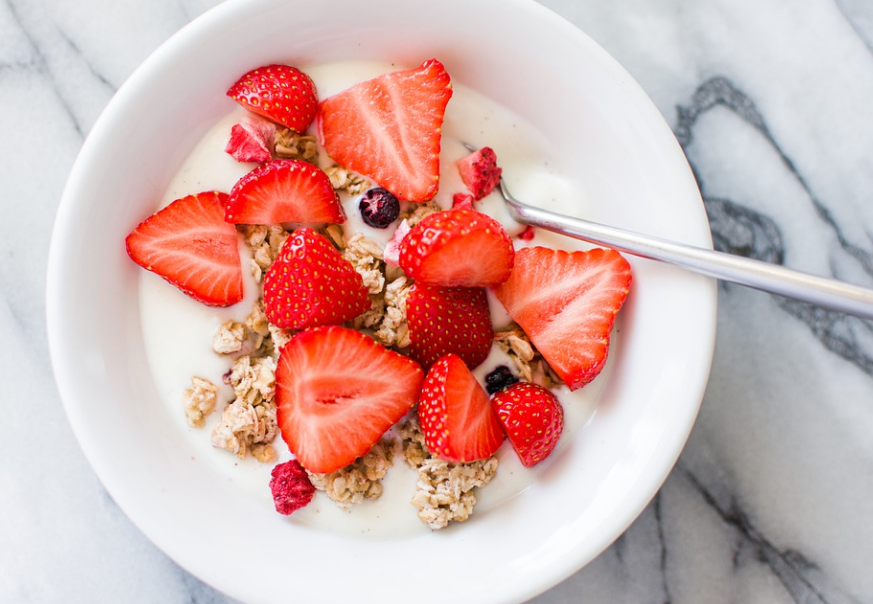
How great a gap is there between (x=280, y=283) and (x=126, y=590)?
58cm

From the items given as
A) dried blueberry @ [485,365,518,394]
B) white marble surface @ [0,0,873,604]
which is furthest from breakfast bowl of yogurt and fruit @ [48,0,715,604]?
white marble surface @ [0,0,873,604]

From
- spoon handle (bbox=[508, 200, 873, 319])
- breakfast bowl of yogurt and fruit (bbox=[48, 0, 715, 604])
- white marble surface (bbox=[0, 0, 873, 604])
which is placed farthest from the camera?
white marble surface (bbox=[0, 0, 873, 604])

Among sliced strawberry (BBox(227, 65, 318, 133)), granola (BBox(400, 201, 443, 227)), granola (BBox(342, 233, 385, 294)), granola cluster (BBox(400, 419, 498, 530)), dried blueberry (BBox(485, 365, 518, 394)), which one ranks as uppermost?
sliced strawberry (BBox(227, 65, 318, 133))

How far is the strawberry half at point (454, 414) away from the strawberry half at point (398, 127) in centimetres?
24

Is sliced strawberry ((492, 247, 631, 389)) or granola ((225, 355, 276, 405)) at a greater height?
sliced strawberry ((492, 247, 631, 389))

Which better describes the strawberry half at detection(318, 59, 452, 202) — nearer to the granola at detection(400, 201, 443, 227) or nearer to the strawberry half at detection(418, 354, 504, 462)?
the granola at detection(400, 201, 443, 227)

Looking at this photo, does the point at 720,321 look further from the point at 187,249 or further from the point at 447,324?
the point at 187,249

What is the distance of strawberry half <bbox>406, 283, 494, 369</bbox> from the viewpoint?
944 millimetres

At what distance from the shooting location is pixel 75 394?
0.91 meters

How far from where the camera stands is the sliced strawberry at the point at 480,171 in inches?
39.9

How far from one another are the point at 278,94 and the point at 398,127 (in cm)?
16

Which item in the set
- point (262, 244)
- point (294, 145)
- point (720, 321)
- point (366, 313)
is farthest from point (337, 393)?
point (720, 321)

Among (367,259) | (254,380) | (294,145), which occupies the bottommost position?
(254,380)

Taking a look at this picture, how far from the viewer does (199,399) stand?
974 mm
